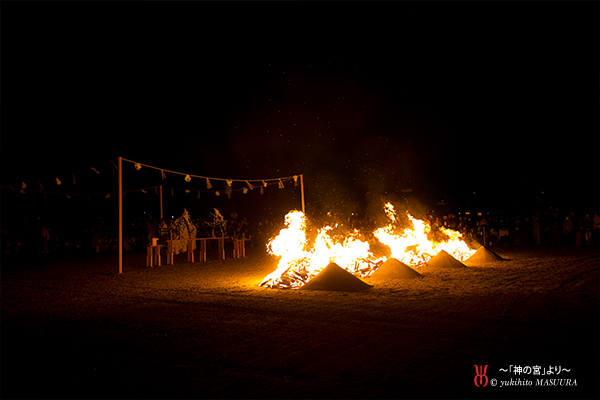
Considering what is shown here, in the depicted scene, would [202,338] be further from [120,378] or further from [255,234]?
[255,234]

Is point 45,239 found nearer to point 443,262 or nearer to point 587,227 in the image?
point 443,262

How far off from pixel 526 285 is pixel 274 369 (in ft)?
23.4

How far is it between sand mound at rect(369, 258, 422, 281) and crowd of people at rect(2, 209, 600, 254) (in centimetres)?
868

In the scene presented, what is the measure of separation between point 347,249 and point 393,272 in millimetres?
1905

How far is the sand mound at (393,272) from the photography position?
11.1 metres

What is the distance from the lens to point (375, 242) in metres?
13.4

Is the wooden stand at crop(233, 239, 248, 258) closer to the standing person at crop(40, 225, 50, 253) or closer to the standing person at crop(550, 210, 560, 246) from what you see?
the standing person at crop(40, 225, 50, 253)

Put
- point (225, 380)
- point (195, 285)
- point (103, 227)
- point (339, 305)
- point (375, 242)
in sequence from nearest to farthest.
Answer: point (225, 380), point (339, 305), point (195, 285), point (375, 242), point (103, 227)

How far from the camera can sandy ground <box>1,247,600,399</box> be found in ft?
13.1

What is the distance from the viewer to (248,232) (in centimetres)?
2720

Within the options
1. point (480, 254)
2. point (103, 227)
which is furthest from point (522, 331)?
point (103, 227)

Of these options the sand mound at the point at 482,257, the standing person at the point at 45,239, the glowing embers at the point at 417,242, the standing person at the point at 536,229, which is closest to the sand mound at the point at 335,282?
the glowing embers at the point at 417,242

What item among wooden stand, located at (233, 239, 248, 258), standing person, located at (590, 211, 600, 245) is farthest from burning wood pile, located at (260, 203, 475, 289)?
standing person, located at (590, 211, 600, 245)

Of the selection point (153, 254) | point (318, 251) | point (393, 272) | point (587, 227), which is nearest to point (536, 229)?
point (587, 227)
